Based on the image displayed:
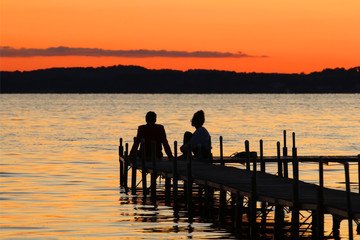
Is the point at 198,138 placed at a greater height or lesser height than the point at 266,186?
greater

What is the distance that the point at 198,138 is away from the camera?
29.1 meters

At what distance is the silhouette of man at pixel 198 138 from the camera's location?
2834 cm

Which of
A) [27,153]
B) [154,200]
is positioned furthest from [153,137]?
[27,153]

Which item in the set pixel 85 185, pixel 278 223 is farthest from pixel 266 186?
pixel 85 185

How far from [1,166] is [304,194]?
90.3ft

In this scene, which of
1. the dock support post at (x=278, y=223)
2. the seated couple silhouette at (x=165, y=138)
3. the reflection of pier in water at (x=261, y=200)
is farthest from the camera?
the seated couple silhouette at (x=165, y=138)

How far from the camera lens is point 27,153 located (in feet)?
192

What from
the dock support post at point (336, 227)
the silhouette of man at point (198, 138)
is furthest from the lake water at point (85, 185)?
the silhouette of man at point (198, 138)

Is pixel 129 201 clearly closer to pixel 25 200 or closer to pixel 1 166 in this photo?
pixel 25 200

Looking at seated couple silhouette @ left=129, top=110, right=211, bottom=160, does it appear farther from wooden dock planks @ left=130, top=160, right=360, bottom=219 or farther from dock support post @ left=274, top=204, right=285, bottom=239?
dock support post @ left=274, top=204, right=285, bottom=239

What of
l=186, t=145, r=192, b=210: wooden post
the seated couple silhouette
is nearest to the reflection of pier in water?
l=186, t=145, r=192, b=210: wooden post

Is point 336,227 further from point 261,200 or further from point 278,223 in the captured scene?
point 261,200

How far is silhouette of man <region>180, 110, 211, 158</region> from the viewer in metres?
28.3

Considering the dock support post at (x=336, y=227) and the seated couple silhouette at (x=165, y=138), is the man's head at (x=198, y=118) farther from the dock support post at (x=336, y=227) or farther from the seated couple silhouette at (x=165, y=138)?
the dock support post at (x=336, y=227)
